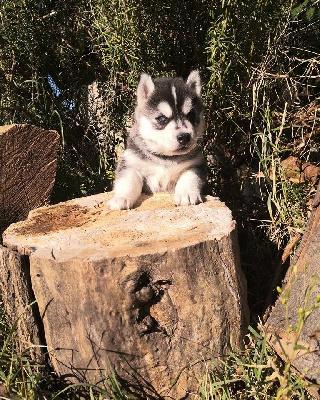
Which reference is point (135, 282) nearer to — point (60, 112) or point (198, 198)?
point (198, 198)

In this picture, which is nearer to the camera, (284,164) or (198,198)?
(198,198)

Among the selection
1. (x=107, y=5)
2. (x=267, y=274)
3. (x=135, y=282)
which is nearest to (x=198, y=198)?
(x=135, y=282)

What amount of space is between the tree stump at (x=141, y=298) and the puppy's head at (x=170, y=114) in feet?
3.17

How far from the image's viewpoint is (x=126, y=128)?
20.0 feet

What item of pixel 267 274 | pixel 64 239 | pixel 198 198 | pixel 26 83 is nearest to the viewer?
pixel 64 239

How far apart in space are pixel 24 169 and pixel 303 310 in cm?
316

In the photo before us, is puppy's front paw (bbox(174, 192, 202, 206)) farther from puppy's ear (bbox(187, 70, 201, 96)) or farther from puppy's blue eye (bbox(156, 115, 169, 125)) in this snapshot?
puppy's ear (bbox(187, 70, 201, 96))

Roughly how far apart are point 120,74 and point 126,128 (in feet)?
2.60

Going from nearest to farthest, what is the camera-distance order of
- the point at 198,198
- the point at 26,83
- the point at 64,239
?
the point at 64,239
the point at 198,198
the point at 26,83

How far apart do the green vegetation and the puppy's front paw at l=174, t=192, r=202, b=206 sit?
112 cm

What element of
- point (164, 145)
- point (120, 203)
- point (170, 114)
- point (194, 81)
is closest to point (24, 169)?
point (120, 203)

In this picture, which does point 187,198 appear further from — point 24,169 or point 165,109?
point 24,169

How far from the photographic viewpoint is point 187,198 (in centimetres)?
393

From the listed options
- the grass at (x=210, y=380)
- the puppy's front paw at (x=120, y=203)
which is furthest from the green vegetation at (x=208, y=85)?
the puppy's front paw at (x=120, y=203)
